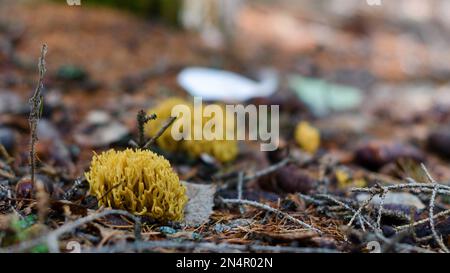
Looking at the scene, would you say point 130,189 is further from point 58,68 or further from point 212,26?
point 212,26

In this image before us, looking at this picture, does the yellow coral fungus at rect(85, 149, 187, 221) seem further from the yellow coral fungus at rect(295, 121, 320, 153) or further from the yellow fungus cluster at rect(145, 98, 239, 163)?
the yellow coral fungus at rect(295, 121, 320, 153)

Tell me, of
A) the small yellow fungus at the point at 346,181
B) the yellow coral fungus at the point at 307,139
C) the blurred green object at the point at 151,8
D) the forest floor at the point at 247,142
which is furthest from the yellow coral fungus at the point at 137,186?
the blurred green object at the point at 151,8

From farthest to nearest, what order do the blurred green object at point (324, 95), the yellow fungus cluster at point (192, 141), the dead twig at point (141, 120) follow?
the blurred green object at point (324, 95) < the yellow fungus cluster at point (192, 141) < the dead twig at point (141, 120)

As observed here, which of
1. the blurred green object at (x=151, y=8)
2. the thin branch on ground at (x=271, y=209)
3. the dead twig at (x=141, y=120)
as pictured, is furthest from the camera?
the blurred green object at (x=151, y=8)

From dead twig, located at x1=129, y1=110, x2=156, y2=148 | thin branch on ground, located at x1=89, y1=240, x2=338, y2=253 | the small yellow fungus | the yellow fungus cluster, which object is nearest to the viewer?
thin branch on ground, located at x1=89, y1=240, x2=338, y2=253

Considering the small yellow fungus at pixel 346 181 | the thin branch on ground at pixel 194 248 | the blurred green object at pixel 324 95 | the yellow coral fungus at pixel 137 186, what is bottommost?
the thin branch on ground at pixel 194 248

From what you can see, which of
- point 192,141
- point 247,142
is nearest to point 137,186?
point 192,141

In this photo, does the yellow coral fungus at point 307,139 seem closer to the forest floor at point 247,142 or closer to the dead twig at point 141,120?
the forest floor at point 247,142

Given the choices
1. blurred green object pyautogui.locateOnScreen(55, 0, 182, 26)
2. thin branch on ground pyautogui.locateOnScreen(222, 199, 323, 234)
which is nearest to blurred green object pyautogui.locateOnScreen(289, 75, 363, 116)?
blurred green object pyautogui.locateOnScreen(55, 0, 182, 26)
